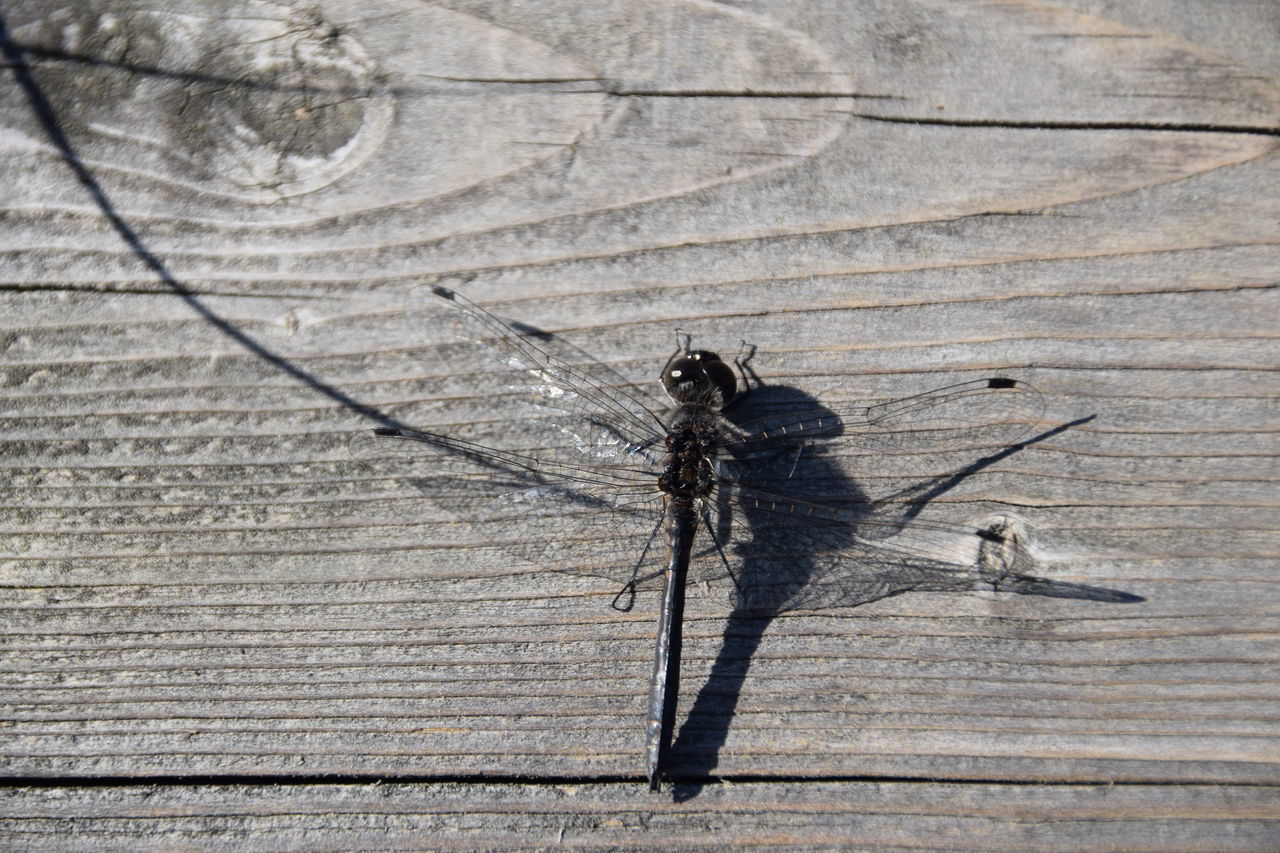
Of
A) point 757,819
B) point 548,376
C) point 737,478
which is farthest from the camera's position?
point 737,478

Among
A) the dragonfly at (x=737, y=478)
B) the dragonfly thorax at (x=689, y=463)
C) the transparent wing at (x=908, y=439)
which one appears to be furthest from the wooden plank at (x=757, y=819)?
the dragonfly thorax at (x=689, y=463)

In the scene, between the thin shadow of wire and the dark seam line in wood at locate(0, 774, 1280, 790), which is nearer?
the dark seam line in wood at locate(0, 774, 1280, 790)

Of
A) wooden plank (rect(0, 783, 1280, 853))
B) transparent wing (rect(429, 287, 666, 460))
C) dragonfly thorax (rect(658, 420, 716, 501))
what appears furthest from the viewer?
dragonfly thorax (rect(658, 420, 716, 501))

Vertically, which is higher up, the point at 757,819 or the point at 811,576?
the point at 811,576

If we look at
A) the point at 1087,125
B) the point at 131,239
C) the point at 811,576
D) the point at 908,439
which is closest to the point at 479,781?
the point at 811,576

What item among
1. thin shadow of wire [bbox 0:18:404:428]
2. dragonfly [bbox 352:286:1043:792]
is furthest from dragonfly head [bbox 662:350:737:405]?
thin shadow of wire [bbox 0:18:404:428]

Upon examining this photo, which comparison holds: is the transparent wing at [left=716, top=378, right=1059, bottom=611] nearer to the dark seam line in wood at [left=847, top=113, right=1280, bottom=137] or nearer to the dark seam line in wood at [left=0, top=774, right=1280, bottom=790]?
the dark seam line in wood at [left=0, top=774, right=1280, bottom=790]

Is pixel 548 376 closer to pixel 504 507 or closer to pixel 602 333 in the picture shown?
pixel 602 333
